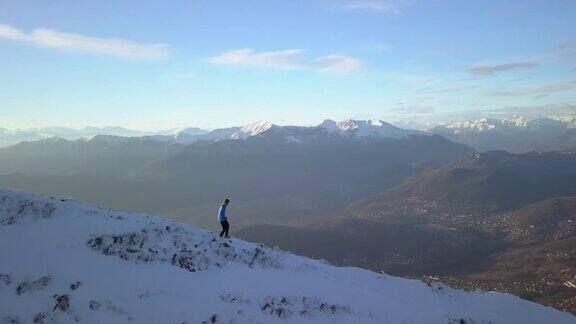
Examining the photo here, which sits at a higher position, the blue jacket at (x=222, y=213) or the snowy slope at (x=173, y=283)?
the blue jacket at (x=222, y=213)

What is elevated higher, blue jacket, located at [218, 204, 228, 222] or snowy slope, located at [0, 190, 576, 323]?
blue jacket, located at [218, 204, 228, 222]

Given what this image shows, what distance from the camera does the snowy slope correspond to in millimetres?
22625

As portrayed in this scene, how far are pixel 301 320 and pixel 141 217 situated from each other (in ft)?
52.2

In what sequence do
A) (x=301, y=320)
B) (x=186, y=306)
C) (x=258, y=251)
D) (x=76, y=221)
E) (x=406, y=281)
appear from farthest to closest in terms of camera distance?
(x=406, y=281), (x=258, y=251), (x=76, y=221), (x=301, y=320), (x=186, y=306)

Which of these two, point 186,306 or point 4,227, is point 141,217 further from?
point 186,306

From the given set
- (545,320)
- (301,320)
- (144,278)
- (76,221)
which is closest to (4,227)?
(76,221)

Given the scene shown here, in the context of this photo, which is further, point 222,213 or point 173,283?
point 222,213

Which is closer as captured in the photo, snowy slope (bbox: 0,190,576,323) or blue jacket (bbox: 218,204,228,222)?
snowy slope (bbox: 0,190,576,323)

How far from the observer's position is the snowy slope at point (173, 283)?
74.2 feet

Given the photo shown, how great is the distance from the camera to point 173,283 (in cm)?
2538

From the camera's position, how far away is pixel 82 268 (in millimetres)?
24922

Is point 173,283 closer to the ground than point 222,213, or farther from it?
closer to the ground

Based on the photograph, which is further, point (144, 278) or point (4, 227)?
point (4, 227)

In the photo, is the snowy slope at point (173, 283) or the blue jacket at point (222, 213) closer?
the snowy slope at point (173, 283)
